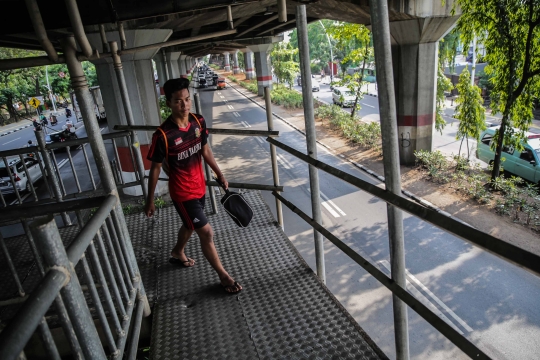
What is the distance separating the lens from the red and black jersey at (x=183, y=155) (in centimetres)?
321

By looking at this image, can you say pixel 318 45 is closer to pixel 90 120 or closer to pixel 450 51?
pixel 450 51

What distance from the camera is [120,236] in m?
2.59

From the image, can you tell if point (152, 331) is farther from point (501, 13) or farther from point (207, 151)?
point (501, 13)

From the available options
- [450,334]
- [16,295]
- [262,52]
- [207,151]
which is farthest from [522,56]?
[262,52]

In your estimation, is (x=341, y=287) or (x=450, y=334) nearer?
(x=450, y=334)

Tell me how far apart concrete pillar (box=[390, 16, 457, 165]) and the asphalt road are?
3.34 meters

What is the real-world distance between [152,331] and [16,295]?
4.42 ft

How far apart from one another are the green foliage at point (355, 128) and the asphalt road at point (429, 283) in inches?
188

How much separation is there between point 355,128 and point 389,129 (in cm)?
1513

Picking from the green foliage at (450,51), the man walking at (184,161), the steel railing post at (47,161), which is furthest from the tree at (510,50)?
the steel railing post at (47,161)

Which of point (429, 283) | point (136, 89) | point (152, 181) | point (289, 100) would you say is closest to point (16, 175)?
point (136, 89)

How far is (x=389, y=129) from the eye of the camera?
7.29 ft

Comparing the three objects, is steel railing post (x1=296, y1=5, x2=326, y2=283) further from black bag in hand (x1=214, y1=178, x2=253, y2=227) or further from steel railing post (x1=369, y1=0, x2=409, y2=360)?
steel railing post (x1=369, y1=0, x2=409, y2=360)

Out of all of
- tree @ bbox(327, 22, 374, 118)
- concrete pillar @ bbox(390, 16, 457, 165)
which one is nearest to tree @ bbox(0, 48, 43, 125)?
tree @ bbox(327, 22, 374, 118)
